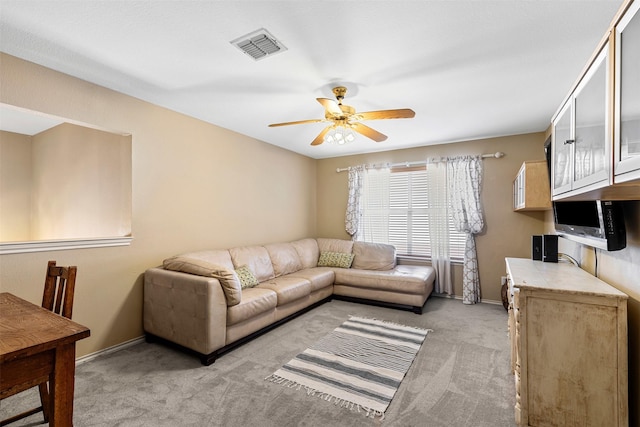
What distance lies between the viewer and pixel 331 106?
2.42 metres

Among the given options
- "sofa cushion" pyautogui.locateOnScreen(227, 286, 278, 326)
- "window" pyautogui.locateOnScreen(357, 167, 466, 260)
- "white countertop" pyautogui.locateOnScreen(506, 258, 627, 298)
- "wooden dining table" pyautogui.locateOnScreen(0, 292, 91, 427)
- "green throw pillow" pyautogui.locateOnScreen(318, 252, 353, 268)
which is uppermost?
"window" pyautogui.locateOnScreen(357, 167, 466, 260)

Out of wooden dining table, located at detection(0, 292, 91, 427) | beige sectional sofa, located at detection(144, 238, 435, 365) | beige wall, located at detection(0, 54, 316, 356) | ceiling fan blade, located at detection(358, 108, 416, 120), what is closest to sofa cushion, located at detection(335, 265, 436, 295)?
beige sectional sofa, located at detection(144, 238, 435, 365)

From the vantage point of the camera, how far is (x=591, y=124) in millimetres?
1362

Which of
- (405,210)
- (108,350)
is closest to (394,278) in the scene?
(405,210)

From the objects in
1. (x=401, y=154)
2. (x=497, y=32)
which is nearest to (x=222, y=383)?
(x=497, y=32)

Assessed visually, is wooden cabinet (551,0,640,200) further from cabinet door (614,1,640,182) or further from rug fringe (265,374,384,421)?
rug fringe (265,374,384,421)

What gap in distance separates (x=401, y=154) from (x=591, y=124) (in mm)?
3728

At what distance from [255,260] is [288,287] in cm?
67

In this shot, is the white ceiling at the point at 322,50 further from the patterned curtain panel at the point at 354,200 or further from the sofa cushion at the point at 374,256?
the sofa cushion at the point at 374,256

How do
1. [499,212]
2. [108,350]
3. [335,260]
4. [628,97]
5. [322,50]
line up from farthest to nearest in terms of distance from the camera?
1. [335,260]
2. [499,212]
3. [108,350]
4. [322,50]
5. [628,97]

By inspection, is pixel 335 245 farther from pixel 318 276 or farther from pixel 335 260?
pixel 318 276

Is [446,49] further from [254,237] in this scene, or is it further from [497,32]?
[254,237]

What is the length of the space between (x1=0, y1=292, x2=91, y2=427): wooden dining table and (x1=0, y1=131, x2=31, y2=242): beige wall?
3898 mm

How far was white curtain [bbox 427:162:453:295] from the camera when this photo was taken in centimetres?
459
